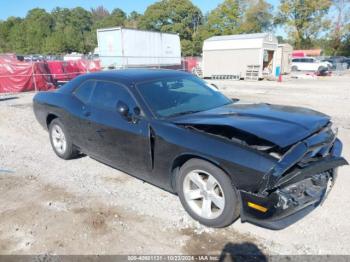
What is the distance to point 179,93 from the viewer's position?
4082 millimetres

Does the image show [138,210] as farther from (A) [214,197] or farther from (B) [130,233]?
(A) [214,197]

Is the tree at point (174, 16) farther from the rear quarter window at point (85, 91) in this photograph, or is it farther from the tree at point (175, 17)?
the rear quarter window at point (85, 91)

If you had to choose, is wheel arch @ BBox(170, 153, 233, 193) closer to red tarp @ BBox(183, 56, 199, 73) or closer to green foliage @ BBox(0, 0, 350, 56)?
red tarp @ BBox(183, 56, 199, 73)

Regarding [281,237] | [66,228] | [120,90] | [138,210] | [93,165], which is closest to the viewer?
[281,237]

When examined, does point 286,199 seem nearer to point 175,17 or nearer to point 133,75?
point 133,75

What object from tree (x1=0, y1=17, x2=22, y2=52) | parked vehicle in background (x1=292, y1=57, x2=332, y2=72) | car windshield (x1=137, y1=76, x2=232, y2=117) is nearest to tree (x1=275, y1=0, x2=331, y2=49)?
parked vehicle in background (x1=292, y1=57, x2=332, y2=72)

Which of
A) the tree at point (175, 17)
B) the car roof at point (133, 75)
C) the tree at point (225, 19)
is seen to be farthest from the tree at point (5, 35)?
the car roof at point (133, 75)

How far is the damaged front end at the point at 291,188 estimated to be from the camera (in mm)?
2645

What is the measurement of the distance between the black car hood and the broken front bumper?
0.31 m

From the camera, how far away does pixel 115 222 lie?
11.1ft

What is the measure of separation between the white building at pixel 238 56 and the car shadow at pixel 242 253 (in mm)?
21497

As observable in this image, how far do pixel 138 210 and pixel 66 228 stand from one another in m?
0.81

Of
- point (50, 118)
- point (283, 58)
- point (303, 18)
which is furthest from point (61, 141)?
point (303, 18)

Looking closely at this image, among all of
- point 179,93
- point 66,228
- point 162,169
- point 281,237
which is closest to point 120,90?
point 179,93
